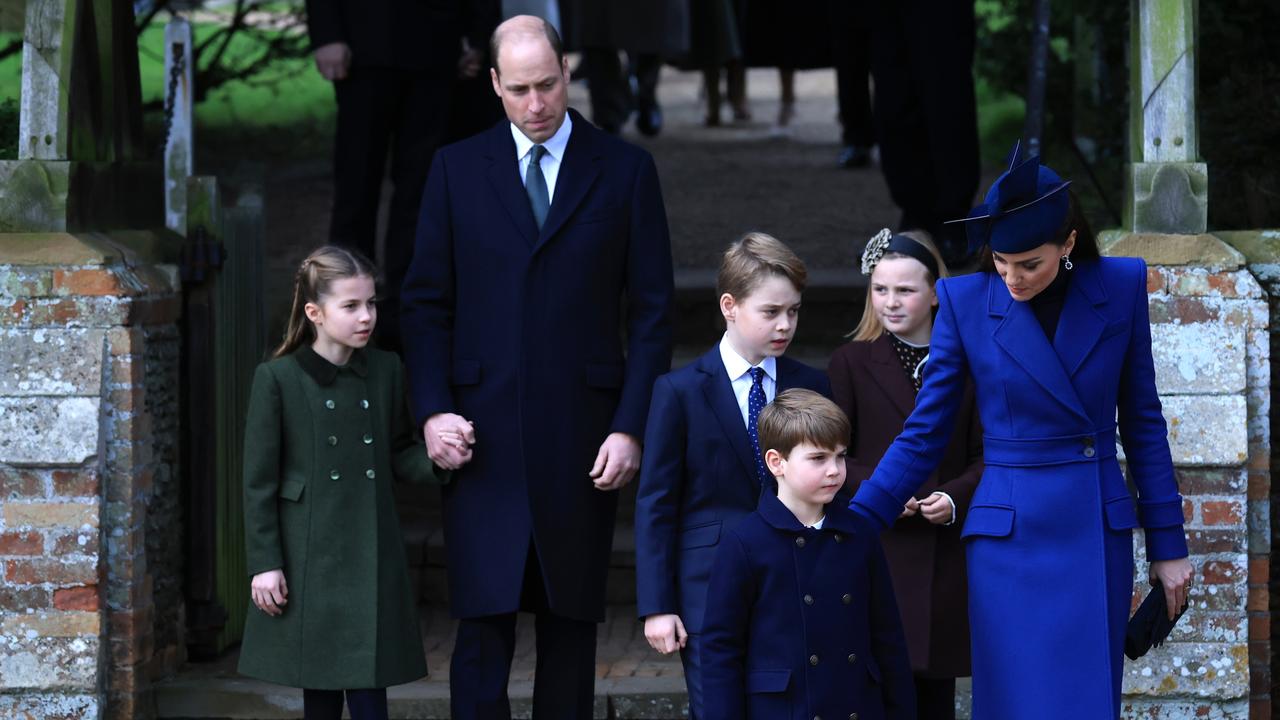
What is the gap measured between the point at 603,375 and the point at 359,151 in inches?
94.0

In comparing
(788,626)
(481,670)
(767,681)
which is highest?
(788,626)

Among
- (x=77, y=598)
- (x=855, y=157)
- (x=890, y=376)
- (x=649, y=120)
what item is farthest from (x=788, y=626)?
(x=649, y=120)

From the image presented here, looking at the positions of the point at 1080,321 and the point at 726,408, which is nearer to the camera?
the point at 1080,321

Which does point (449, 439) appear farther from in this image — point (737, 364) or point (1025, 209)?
point (1025, 209)

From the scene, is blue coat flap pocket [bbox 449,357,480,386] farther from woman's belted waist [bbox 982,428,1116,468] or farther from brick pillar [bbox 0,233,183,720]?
woman's belted waist [bbox 982,428,1116,468]

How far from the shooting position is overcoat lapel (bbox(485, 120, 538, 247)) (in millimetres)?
4453

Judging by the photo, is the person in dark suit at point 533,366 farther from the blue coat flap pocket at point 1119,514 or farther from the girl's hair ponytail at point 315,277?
the blue coat flap pocket at point 1119,514

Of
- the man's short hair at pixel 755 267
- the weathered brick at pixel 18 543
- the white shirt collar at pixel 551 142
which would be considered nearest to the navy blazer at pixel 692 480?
the man's short hair at pixel 755 267

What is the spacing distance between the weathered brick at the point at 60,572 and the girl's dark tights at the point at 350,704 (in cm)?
84

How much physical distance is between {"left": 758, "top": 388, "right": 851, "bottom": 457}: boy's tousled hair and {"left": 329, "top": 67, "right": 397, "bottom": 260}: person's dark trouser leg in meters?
3.13

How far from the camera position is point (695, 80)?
56.2 feet

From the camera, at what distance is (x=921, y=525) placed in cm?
440

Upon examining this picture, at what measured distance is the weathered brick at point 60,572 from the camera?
16.5 ft

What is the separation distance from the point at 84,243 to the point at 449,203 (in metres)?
1.25
